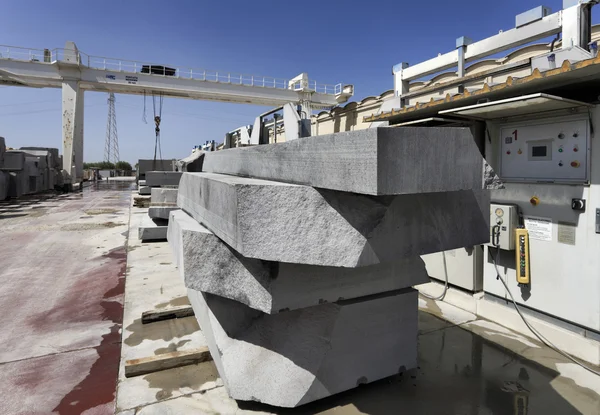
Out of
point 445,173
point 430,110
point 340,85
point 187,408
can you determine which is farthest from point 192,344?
point 340,85

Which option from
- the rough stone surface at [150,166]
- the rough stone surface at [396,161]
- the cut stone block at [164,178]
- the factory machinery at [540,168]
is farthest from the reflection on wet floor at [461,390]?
the rough stone surface at [150,166]

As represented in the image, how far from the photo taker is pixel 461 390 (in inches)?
96.3

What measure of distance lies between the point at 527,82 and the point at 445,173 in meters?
1.93

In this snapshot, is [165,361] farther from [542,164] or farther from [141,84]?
[141,84]

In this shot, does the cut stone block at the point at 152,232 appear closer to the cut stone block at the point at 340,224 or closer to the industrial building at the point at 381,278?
the industrial building at the point at 381,278

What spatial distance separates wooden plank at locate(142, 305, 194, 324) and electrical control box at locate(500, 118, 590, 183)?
11.4ft

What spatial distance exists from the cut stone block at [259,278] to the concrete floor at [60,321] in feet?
3.74

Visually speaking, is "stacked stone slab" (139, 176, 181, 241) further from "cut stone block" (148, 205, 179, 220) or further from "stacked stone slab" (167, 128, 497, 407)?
"stacked stone slab" (167, 128, 497, 407)

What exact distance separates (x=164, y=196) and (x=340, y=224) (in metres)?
6.74

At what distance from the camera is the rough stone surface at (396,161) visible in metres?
1.27

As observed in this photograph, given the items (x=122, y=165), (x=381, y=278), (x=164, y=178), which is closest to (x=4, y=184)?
(x=164, y=178)

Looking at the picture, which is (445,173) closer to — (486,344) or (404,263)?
(404,263)

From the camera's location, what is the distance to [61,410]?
231cm

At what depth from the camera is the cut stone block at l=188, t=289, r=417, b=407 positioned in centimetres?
215
